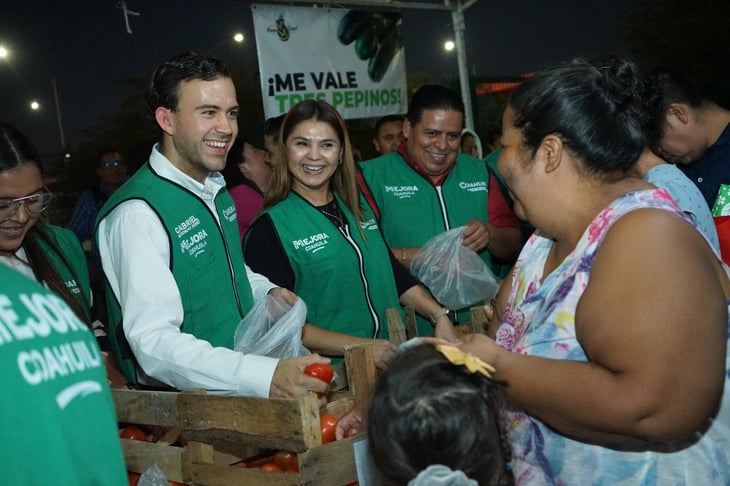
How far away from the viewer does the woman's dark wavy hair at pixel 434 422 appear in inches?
62.8

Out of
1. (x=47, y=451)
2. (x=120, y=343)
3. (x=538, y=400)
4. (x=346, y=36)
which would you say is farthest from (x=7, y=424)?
(x=346, y=36)

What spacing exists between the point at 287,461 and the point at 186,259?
83 centimetres

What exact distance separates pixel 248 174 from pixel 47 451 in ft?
14.2

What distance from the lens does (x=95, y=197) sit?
8070mm

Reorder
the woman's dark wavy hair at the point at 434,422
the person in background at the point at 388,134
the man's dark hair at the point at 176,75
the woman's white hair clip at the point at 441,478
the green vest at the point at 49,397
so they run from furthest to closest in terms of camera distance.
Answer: the person in background at the point at 388,134, the man's dark hair at the point at 176,75, the woman's dark wavy hair at the point at 434,422, the woman's white hair clip at the point at 441,478, the green vest at the point at 49,397

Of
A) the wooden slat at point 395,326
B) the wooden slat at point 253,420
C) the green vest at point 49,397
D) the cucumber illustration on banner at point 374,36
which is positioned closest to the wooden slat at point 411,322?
the wooden slat at point 395,326

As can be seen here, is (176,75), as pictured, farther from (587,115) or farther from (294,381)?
(587,115)

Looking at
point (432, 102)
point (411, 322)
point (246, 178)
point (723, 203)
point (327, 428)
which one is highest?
point (432, 102)

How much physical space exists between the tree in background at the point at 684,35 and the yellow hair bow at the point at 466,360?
1985 centimetres

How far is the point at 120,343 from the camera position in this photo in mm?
2895

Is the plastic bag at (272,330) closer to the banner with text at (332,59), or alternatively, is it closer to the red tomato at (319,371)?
the red tomato at (319,371)

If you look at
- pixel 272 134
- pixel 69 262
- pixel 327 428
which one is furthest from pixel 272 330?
pixel 272 134

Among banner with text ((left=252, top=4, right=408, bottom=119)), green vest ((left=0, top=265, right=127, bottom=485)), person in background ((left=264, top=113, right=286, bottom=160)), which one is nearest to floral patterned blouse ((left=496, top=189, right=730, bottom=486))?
green vest ((left=0, top=265, right=127, bottom=485))

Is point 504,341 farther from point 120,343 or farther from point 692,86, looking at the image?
point 692,86
